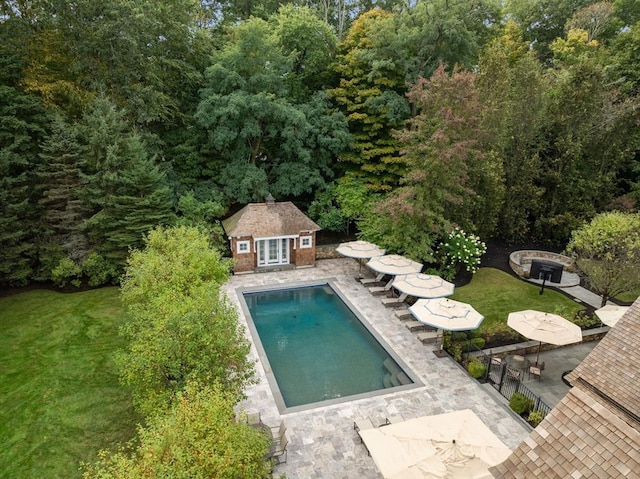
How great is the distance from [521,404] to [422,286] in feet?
19.1

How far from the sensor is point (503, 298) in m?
19.1

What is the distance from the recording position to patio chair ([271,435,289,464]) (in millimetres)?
9644

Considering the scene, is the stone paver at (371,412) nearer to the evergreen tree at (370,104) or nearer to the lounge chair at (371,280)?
the lounge chair at (371,280)

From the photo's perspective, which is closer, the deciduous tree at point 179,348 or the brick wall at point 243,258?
the deciduous tree at point 179,348

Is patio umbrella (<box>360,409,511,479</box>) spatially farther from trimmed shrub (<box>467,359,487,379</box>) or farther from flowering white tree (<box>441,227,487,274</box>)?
flowering white tree (<box>441,227,487,274</box>)

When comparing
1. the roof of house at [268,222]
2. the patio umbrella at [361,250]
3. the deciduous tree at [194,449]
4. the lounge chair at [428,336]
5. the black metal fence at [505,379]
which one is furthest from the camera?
the roof of house at [268,222]

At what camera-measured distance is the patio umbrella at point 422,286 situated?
16016mm

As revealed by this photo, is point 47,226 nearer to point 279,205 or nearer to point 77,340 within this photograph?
point 77,340

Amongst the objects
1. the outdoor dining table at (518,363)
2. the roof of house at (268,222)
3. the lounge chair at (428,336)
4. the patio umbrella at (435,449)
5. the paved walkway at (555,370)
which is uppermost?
the roof of house at (268,222)

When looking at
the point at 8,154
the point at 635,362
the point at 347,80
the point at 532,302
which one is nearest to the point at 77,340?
the point at 8,154

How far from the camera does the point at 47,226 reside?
19516mm

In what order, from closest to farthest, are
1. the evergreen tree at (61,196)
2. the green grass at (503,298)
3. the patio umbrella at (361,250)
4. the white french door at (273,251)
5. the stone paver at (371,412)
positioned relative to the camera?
the stone paver at (371,412)
the green grass at (503,298)
the evergreen tree at (61,196)
the patio umbrella at (361,250)
the white french door at (273,251)

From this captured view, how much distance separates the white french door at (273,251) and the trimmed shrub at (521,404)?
13.9 m

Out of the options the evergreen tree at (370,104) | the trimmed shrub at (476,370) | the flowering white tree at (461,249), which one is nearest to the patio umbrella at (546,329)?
the trimmed shrub at (476,370)
